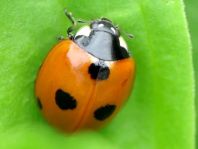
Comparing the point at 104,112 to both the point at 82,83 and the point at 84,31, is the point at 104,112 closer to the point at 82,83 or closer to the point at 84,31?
the point at 82,83

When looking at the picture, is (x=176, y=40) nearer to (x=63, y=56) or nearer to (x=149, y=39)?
(x=149, y=39)

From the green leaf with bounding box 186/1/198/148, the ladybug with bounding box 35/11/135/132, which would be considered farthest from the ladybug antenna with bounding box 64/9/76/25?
the green leaf with bounding box 186/1/198/148

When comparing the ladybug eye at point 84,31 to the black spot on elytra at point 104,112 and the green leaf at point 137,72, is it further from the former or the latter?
the black spot on elytra at point 104,112

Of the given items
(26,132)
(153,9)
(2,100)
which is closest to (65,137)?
(26,132)

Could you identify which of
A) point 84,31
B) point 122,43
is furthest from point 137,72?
point 84,31

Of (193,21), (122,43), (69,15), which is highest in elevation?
(69,15)
